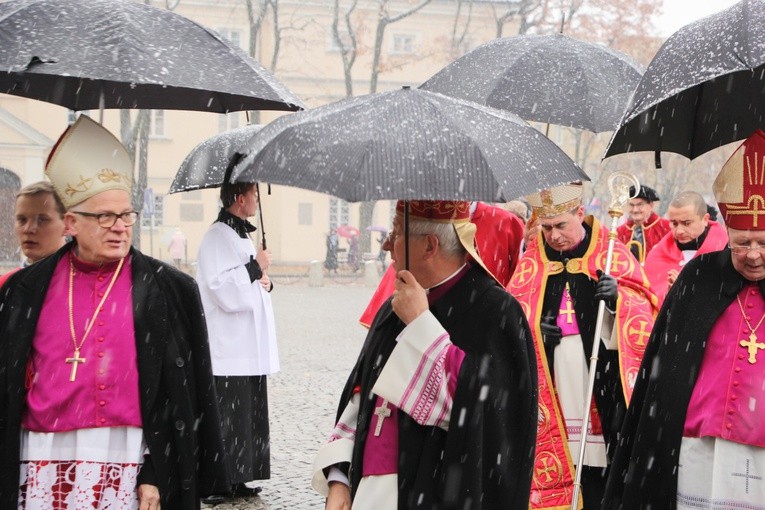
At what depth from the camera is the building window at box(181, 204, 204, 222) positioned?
46.2 m

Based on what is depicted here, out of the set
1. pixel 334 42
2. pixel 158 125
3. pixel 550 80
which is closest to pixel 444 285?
pixel 550 80

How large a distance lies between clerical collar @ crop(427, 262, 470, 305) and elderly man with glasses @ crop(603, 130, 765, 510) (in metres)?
0.99

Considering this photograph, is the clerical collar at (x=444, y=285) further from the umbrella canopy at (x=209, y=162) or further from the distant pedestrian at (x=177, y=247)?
the distant pedestrian at (x=177, y=247)

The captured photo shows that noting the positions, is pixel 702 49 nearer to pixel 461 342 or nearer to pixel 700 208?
pixel 461 342

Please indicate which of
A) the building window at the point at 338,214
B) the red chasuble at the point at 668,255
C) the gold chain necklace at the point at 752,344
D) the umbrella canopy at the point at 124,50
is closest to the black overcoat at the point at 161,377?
the umbrella canopy at the point at 124,50

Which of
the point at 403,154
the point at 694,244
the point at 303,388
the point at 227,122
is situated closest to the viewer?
the point at 403,154

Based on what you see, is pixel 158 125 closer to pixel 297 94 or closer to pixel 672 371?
pixel 297 94

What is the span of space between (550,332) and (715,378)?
196cm

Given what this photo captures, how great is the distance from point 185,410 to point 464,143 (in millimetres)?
1576

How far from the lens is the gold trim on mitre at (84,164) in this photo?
14.4 ft

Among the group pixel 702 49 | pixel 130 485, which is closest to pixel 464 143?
pixel 702 49

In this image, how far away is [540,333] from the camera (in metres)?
6.26

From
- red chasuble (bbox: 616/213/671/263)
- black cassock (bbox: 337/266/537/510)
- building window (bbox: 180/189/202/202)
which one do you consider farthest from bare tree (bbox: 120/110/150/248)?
black cassock (bbox: 337/266/537/510)

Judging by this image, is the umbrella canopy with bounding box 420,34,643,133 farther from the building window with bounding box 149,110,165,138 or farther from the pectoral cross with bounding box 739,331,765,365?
the building window with bounding box 149,110,165,138
